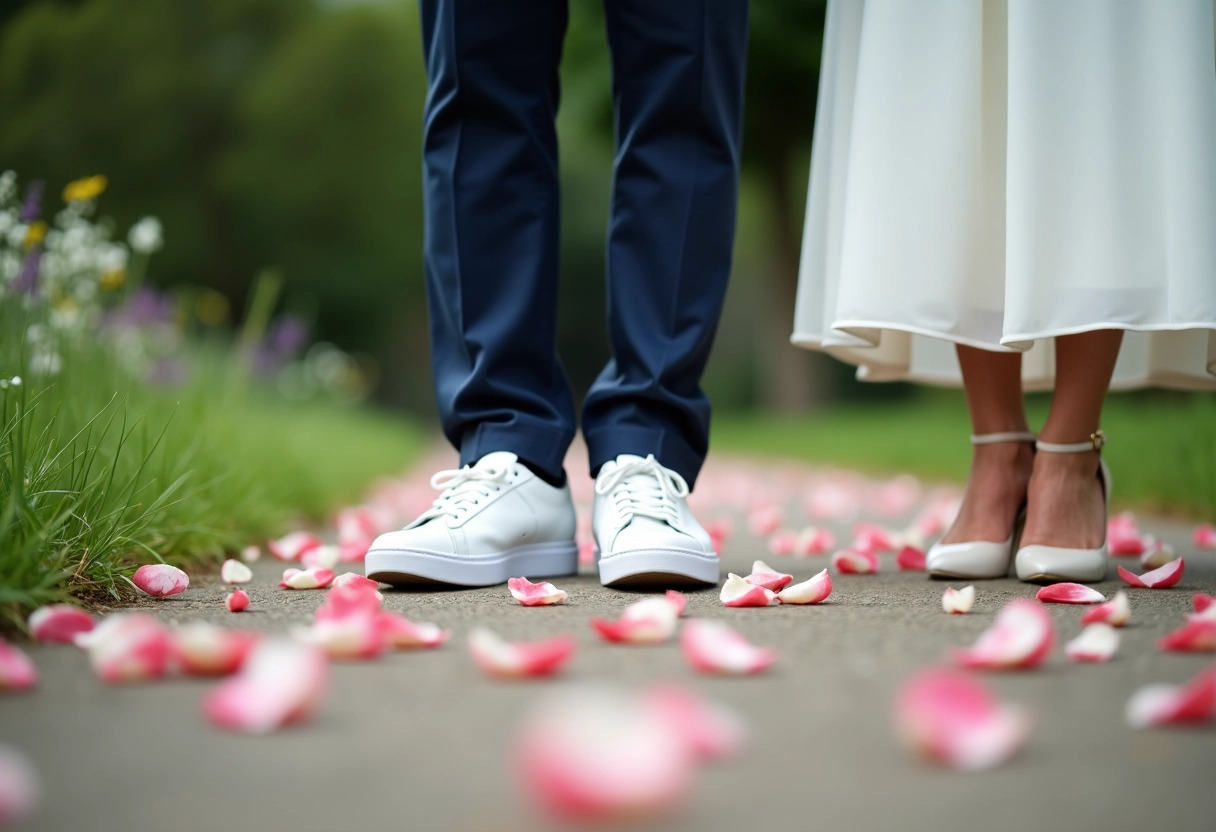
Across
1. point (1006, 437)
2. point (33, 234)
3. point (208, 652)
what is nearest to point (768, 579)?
point (1006, 437)

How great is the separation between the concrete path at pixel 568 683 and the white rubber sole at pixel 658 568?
388 millimetres

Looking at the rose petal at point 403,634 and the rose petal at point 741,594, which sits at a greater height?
the rose petal at point 403,634

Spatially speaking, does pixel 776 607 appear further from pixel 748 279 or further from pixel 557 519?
pixel 748 279

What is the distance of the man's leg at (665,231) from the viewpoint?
1.69 m

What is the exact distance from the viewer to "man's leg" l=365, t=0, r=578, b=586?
1.70m

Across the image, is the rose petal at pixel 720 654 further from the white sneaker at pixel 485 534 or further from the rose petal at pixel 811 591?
the white sneaker at pixel 485 534

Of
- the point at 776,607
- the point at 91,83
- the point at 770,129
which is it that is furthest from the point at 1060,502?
the point at 91,83

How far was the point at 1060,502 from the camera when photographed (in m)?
1.63

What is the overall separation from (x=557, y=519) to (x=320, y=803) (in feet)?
3.55

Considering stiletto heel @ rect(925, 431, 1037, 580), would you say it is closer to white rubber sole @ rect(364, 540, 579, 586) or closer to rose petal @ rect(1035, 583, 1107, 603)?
rose petal @ rect(1035, 583, 1107, 603)

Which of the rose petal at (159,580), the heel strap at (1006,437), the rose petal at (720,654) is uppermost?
the heel strap at (1006,437)

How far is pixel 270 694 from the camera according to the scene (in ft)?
2.56

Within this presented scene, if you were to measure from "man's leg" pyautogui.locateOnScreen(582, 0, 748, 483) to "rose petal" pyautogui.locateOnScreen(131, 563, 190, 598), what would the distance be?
0.71 metres

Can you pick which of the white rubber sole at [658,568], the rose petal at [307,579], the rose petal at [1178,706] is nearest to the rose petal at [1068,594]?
the white rubber sole at [658,568]
